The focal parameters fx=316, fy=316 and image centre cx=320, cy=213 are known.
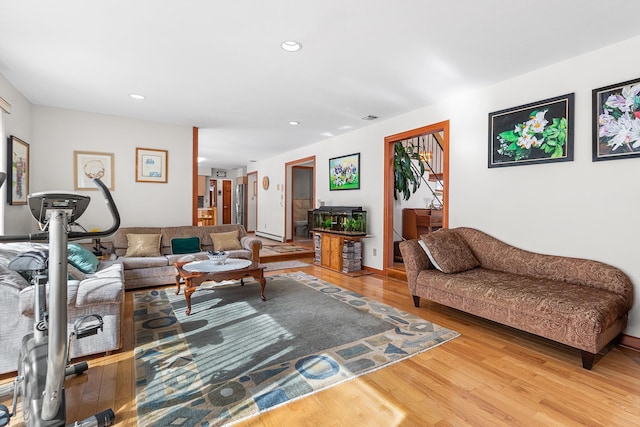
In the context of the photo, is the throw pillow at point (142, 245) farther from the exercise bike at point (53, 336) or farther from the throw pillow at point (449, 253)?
the throw pillow at point (449, 253)

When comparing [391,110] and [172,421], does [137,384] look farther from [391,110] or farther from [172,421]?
[391,110]

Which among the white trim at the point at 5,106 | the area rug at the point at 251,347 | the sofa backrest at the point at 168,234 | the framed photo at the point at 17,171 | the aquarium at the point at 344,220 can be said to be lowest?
the area rug at the point at 251,347

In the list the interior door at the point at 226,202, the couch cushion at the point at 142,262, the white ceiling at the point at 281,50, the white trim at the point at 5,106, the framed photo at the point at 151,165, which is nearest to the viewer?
the white ceiling at the point at 281,50

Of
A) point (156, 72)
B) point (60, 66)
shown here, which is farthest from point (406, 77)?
point (60, 66)

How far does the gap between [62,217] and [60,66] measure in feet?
8.08

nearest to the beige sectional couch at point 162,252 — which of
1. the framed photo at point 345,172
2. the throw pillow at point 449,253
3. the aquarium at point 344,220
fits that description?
the aquarium at point 344,220

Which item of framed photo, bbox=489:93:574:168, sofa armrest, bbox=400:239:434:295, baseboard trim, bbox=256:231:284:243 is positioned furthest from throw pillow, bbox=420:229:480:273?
baseboard trim, bbox=256:231:284:243

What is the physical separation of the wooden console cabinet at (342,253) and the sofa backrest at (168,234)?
144 centimetres

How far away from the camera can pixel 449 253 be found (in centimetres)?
321

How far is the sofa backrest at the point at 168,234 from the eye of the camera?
14.0ft

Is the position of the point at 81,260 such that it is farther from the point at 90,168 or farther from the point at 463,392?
the point at 463,392

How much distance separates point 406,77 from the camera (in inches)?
126

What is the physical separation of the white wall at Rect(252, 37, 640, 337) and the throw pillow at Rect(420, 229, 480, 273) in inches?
15.5

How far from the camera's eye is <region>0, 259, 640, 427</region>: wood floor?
164 centimetres
